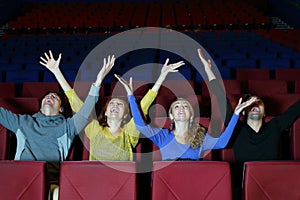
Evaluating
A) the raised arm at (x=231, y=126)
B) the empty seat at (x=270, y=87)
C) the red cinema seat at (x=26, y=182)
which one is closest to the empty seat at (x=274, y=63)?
the empty seat at (x=270, y=87)

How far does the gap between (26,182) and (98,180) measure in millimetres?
93

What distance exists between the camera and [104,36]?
5.99 feet

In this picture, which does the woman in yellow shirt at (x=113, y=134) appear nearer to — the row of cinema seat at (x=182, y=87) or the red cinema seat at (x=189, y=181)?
the red cinema seat at (x=189, y=181)

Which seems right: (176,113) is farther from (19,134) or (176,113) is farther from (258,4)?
(258,4)

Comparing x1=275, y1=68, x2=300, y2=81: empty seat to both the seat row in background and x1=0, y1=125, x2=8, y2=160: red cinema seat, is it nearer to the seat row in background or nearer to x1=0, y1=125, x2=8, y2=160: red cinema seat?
the seat row in background

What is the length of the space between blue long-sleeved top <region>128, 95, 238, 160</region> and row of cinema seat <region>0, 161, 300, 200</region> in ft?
0.37

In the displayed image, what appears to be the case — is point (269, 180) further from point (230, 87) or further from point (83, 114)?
point (230, 87)

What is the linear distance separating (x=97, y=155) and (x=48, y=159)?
0.26 feet

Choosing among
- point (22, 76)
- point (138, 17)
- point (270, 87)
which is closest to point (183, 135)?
point (270, 87)

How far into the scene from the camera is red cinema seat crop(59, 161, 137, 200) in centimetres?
50

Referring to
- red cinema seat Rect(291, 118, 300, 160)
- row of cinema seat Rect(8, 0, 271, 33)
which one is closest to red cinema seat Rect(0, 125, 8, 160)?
red cinema seat Rect(291, 118, 300, 160)

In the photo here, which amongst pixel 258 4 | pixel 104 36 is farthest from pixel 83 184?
pixel 258 4

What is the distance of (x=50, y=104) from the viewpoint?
0.66 m

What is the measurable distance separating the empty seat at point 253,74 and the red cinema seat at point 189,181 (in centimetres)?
60
